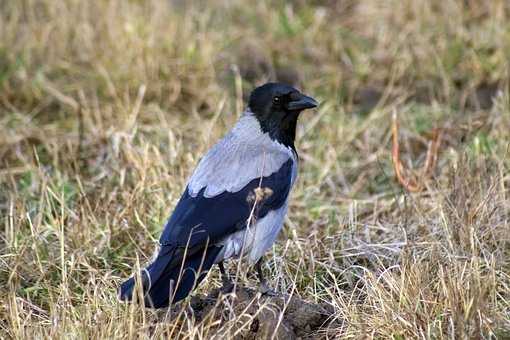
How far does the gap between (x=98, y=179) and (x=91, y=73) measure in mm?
1764

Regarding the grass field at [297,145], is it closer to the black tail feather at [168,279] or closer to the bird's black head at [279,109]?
the black tail feather at [168,279]

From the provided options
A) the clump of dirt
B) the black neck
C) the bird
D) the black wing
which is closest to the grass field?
the clump of dirt

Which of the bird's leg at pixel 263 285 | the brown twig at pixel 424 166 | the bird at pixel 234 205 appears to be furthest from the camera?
the brown twig at pixel 424 166

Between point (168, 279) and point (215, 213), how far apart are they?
393 mm

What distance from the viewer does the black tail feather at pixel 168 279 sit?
13.3 ft

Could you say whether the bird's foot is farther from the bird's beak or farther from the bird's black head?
the bird's beak

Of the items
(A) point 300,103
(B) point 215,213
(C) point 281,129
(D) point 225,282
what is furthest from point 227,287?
(A) point 300,103

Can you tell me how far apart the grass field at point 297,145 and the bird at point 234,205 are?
0.19 meters

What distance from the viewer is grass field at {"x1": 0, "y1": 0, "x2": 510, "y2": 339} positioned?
424 centimetres

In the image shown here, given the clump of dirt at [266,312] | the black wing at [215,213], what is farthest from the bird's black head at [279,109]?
the clump of dirt at [266,312]

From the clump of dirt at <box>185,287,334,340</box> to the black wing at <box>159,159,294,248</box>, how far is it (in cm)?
25

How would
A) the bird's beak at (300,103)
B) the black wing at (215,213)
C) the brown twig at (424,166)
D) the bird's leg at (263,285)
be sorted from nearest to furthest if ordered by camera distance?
the black wing at (215,213)
the bird's leg at (263,285)
the bird's beak at (300,103)
the brown twig at (424,166)

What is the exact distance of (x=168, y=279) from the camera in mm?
4156

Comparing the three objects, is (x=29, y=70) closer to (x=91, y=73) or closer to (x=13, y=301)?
(x=91, y=73)
